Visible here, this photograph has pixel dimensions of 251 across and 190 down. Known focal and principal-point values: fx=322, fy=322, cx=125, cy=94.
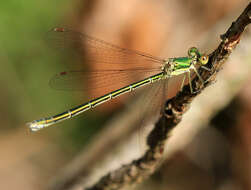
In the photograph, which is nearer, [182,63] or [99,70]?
[182,63]

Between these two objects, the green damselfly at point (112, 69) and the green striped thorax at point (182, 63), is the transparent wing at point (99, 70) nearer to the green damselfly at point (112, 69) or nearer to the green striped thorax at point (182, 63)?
the green damselfly at point (112, 69)

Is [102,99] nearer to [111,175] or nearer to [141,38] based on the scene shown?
[111,175]

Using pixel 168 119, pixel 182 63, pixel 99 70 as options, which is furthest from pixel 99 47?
pixel 168 119

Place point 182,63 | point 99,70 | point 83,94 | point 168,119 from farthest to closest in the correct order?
point 83,94, point 99,70, point 182,63, point 168,119

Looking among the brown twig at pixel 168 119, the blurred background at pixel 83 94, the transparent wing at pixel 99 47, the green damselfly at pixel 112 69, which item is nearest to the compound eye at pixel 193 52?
the green damselfly at pixel 112 69

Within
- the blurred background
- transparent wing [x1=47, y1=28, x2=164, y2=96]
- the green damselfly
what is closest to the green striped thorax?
the green damselfly

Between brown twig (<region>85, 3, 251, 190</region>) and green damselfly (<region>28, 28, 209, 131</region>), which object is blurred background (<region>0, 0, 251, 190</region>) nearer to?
green damselfly (<region>28, 28, 209, 131</region>)

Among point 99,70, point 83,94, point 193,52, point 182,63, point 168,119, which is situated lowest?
point 83,94

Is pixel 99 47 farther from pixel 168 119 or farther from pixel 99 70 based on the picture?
pixel 168 119
